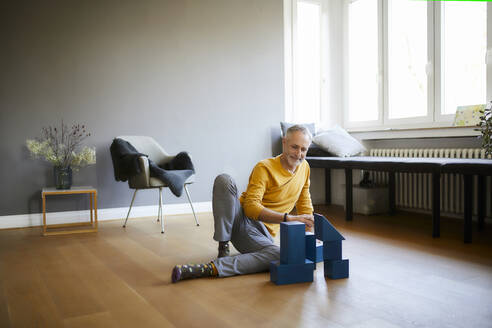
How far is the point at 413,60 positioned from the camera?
14.1ft

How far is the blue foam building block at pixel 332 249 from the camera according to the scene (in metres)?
2.08

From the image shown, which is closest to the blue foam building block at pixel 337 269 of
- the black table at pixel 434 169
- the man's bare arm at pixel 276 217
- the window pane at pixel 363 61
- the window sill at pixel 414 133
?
the man's bare arm at pixel 276 217

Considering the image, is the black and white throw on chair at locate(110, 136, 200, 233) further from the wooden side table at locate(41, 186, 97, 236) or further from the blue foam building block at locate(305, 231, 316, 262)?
the blue foam building block at locate(305, 231, 316, 262)

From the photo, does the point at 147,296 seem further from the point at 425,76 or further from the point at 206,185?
the point at 425,76

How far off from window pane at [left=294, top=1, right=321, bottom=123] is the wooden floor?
2.37 meters

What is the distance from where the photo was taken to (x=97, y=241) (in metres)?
3.15

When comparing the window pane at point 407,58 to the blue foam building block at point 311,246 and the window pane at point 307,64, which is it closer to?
the window pane at point 307,64

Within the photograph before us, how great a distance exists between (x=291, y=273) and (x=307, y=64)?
12.0 ft

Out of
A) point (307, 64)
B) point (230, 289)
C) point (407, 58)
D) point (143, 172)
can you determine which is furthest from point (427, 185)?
point (230, 289)

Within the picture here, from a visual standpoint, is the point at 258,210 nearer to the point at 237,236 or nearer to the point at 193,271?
the point at 237,236

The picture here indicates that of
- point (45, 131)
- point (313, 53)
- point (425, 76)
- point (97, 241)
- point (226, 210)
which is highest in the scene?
point (313, 53)

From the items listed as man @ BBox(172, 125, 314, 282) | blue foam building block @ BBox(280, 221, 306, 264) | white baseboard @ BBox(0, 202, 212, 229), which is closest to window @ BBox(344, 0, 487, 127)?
white baseboard @ BBox(0, 202, 212, 229)

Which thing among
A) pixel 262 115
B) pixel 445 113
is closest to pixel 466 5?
pixel 445 113

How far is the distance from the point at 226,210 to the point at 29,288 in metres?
1.01
